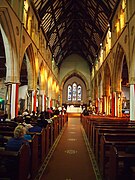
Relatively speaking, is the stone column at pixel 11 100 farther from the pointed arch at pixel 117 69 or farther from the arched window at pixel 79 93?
the arched window at pixel 79 93

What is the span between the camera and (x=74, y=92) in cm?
3997

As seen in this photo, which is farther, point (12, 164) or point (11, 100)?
point (11, 100)

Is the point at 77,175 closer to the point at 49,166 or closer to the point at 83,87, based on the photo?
the point at 49,166

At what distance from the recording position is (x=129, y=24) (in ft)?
39.8

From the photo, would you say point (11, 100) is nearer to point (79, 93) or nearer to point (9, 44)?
point (9, 44)

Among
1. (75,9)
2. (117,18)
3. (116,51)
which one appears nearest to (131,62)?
(116,51)

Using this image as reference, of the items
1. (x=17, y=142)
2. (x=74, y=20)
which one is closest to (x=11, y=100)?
(x=17, y=142)

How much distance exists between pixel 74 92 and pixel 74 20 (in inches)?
680

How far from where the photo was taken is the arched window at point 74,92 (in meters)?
39.7

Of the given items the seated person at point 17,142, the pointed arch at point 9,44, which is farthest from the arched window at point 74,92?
the seated person at point 17,142

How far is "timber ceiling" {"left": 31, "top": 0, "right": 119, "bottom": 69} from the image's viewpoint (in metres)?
17.4

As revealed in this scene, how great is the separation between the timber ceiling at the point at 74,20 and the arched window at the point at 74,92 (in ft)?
30.6

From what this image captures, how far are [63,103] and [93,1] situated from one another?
23256mm

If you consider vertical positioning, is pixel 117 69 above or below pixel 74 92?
above
